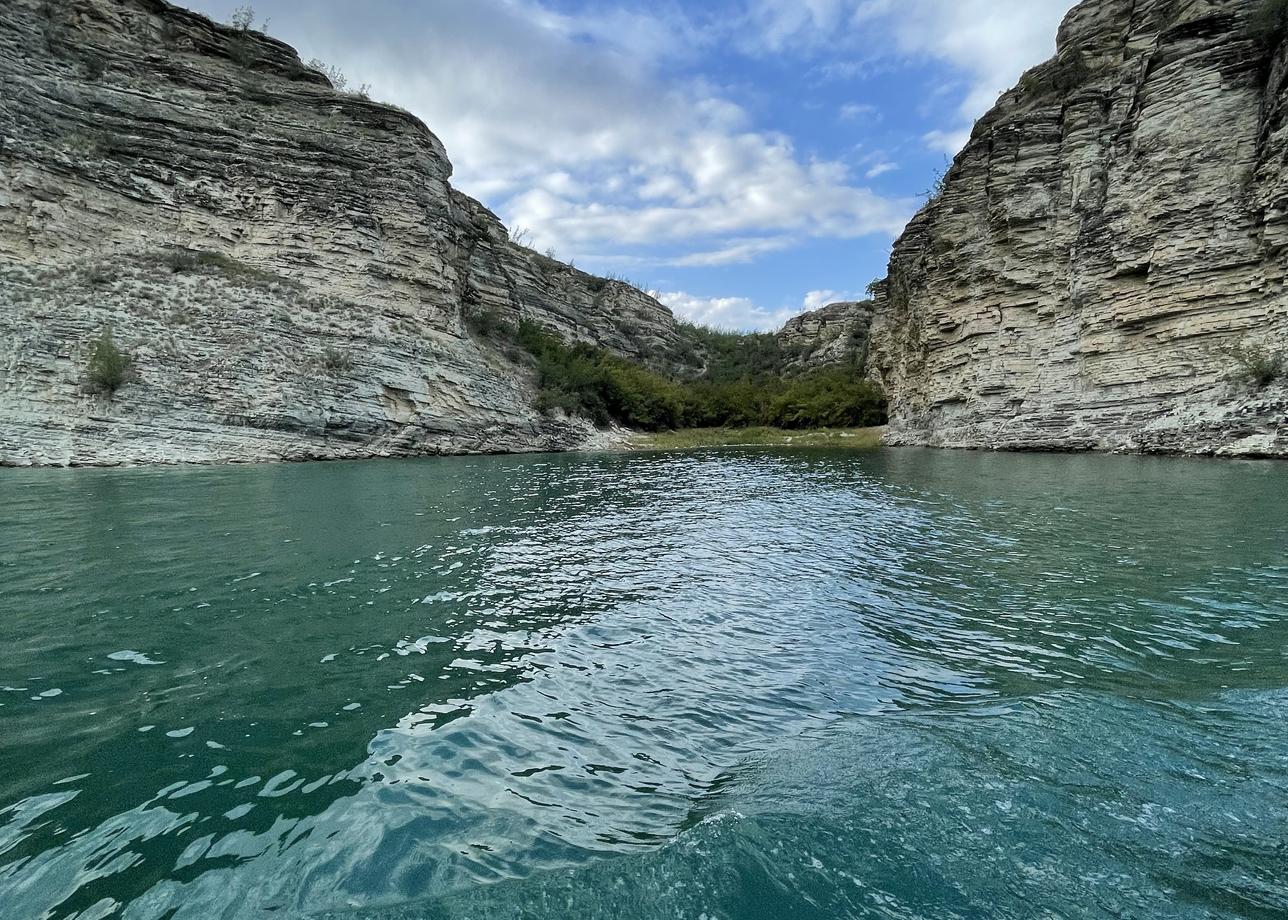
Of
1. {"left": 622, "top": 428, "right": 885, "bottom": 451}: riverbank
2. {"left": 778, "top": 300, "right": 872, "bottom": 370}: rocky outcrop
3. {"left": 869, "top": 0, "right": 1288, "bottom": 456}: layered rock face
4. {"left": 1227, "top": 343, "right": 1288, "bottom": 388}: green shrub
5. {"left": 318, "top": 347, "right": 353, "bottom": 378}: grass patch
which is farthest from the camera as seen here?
{"left": 778, "top": 300, "right": 872, "bottom": 370}: rocky outcrop

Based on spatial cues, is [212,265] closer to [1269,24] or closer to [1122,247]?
[1122,247]

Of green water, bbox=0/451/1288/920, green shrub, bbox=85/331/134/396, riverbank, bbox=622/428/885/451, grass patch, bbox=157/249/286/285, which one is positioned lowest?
green water, bbox=0/451/1288/920

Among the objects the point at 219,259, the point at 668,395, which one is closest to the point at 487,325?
the point at 219,259

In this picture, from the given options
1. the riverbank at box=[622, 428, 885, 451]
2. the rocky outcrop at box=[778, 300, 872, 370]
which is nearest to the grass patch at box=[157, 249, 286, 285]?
the riverbank at box=[622, 428, 885, 451]

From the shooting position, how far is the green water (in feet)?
9.71

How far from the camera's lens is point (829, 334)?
303ft

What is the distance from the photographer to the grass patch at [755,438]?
49.6 m

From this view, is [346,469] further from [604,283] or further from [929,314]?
[604,283]

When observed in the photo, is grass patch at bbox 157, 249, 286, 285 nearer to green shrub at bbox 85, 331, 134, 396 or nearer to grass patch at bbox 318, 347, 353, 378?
grass patch at bbox 318, 347, 353, 378

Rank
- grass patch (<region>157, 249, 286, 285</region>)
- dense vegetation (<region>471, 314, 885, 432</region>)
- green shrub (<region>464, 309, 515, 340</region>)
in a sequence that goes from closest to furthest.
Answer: grass patch (<region>157, 249, 286, 285</region>), green shrub (<region>464, 309, 515, 340</region>), dense vegetation (<region>471, 314, 885, 432</region>)

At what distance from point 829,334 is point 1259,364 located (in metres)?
70.1

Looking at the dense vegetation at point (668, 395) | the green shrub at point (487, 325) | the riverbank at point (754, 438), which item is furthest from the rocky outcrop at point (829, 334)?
the green shrub at point (487, 325)

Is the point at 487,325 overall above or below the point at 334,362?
above

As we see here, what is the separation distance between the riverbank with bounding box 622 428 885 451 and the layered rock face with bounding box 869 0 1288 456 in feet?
24.9
